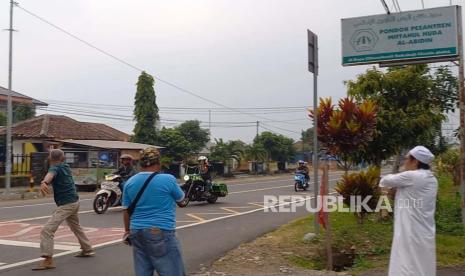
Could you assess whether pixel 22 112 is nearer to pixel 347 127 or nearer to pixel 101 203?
pixel 101 203

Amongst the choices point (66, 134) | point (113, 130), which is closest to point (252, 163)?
point (113, 130)

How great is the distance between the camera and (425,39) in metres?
11.1

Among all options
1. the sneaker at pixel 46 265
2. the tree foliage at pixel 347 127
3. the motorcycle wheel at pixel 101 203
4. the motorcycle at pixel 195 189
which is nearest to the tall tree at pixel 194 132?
the motorcycle at pixel 195 189

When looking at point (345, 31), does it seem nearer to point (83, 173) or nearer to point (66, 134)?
point (83, 173)

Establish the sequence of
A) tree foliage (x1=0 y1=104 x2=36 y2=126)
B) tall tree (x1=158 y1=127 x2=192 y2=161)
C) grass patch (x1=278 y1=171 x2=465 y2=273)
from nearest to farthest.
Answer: grass patch (x1=278 y1=171 x2=465 y2=273)
tall tree (x1=158 y1=127 x2=192 y2=161)
tree foliage (x1=0 y1=104 x2=36 y2=126)

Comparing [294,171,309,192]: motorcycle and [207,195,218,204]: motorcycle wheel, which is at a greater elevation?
[294,171,309,192]: motorcycle

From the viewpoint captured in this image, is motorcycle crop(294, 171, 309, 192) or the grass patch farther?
motorcycle crop(294, 171, 309, 192)

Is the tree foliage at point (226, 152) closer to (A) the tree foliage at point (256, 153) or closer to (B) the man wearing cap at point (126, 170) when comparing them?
(A) the tree foliage at point (256, 153)

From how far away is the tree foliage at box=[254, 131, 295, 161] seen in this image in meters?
57.5

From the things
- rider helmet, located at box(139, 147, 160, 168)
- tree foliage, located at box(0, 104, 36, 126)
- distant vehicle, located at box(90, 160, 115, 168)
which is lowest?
distant vehicle, located at box(90, 160, 115, 168)

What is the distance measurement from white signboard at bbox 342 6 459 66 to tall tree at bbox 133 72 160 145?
3098cm

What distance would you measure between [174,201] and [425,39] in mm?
7729

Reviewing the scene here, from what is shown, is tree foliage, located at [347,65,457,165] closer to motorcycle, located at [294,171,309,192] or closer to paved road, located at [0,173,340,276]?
paved road, located at [0,173,340,276]

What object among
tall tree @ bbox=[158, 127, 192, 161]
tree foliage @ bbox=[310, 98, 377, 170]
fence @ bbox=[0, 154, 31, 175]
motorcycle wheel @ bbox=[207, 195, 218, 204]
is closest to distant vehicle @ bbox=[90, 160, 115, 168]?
fence @ bbox=[0, 154, 31, 175]
